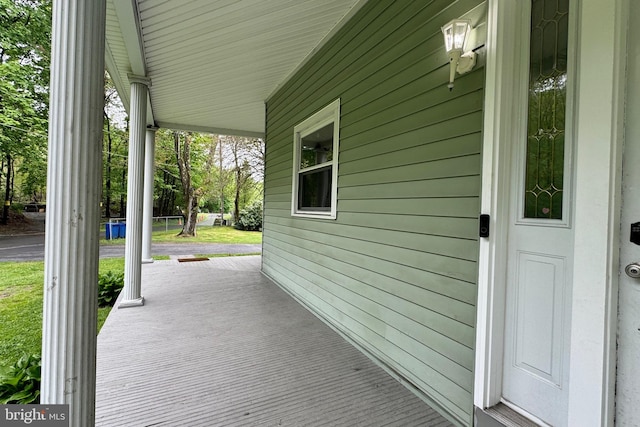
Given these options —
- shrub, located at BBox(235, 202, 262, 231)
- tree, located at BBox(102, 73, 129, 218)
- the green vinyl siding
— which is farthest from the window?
tree, located at BBox(102, 73, 129, 218)

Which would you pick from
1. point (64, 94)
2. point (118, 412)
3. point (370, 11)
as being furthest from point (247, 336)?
point (370, 11)

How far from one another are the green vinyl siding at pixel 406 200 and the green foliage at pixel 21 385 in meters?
2.27

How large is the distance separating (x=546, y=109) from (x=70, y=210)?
208 centimetres

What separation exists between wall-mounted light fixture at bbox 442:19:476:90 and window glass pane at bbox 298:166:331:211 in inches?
74.1

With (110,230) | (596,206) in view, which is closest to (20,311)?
(596,206)

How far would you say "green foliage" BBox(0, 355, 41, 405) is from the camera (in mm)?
1836

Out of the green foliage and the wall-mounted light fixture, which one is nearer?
the wall-mounted light fixture

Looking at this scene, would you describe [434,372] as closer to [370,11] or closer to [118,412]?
[118,412]

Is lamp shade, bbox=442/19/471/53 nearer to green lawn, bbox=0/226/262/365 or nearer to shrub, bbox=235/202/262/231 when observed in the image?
green lawn, bbox=0/226/262/365

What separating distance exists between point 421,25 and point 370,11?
0.82 metres

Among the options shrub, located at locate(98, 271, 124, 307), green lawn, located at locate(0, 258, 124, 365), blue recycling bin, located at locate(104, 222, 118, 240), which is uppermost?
blue recycling bin, located at locate(104, 222, 118, 240)

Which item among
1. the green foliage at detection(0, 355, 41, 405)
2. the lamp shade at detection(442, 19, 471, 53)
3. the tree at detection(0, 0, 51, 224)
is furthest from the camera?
the tree at detection(0, 0, 51, 224)

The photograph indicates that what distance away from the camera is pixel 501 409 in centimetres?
154
